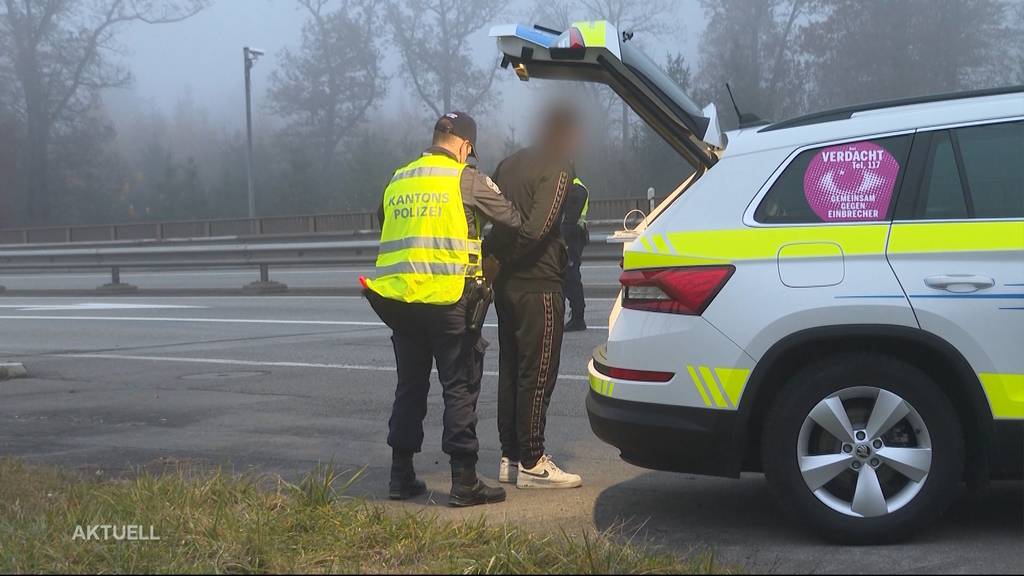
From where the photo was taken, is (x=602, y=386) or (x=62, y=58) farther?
(x=62, y=58)

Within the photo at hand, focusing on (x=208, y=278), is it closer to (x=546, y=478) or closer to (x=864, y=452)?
(x=546, y=478)

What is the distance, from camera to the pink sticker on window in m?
4.46

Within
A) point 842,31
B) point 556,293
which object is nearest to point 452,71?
point 842,31

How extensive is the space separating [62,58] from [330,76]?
9.77m

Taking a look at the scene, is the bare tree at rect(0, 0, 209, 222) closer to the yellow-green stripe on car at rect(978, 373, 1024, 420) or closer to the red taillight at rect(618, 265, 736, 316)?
the red taillight at rect(618, 265, 736, 316)

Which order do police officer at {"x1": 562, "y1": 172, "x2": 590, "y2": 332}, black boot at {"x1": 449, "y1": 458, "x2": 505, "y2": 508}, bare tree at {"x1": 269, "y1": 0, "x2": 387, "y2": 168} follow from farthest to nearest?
bare tree at {"x1": 269, "y1": 0, "x2": 387, "y2": 168} < police officer at {"x1": 562, "y1": 172, "x2": 590, "y2": 332} < black boot at {"x1": 449, "y1": 458, "x2": 505, "y2": 508}

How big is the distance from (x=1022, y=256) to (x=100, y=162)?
1511 inches

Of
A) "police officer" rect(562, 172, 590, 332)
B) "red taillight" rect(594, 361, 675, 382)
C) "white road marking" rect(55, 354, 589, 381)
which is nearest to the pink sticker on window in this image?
"red taillight" rect(594, 361, 675, 382)

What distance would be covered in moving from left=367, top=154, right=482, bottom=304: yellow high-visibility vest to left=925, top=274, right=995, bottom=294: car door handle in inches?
79.0

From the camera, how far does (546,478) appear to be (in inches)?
221

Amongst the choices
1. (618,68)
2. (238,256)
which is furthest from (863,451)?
(238,256)

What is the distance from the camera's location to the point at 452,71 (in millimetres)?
31609

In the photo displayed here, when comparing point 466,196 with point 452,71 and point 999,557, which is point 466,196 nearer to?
point 999,557

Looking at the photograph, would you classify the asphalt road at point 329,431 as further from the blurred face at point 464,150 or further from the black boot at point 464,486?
the blurred face at point 464,150
